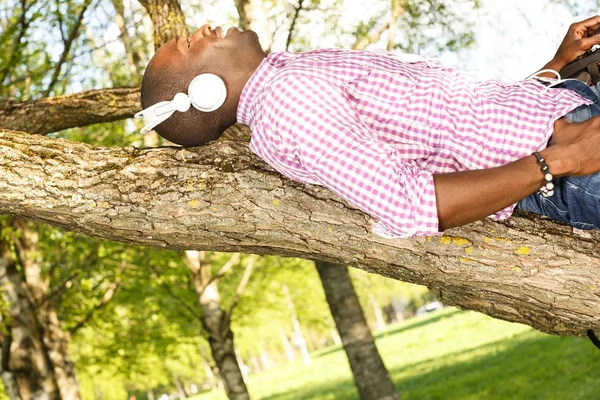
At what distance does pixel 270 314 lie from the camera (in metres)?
43.0

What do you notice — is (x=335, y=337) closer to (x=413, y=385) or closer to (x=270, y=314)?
(x=270, y=314)

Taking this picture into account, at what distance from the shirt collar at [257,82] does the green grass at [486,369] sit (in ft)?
32.9

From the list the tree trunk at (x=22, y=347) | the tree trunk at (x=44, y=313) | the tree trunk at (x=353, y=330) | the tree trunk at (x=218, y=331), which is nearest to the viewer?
the tree trunk at (x=353, y=330)

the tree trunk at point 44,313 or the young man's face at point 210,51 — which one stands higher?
the tree trunk at point 44,313

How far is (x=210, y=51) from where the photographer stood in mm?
3330

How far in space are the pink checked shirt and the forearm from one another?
0.25ft

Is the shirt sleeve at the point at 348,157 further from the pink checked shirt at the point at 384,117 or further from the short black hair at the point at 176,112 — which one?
the short black hair at the point at 176,112

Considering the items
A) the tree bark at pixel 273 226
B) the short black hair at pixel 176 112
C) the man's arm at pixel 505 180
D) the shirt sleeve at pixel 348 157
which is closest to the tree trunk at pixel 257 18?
the tree bark at pixel 273 226

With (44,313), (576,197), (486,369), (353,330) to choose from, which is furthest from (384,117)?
Answer: (486,369)

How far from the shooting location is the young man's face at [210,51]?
3330 millimetres

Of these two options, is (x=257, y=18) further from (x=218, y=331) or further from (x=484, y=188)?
(x=484, y=188)

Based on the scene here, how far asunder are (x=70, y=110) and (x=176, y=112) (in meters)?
3.76

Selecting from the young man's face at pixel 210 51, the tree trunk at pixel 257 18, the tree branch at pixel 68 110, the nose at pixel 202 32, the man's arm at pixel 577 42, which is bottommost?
the man's arm at pixel 577 42

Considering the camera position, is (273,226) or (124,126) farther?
(124,126)
